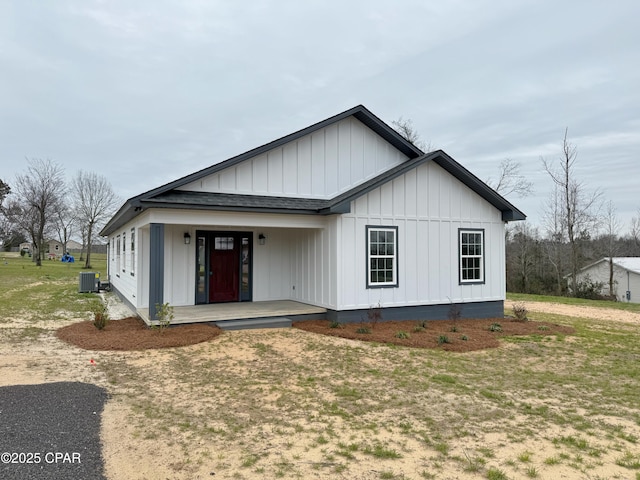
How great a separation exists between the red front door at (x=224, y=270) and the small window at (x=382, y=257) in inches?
156

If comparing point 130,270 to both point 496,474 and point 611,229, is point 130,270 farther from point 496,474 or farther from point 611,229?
point 611,229

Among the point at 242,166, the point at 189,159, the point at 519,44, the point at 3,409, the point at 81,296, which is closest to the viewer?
the point at 3,409

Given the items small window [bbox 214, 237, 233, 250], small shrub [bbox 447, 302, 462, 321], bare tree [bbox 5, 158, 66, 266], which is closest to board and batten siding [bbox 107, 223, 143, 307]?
small window [bbox 214, 237, 233, 250]

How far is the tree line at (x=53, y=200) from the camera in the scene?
39.9 metres

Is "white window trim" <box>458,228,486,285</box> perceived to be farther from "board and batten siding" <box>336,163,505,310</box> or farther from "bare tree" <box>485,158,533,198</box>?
"bare tree" <box>485,158,533,198</box>

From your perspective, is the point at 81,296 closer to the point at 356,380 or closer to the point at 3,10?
the point at 3,10

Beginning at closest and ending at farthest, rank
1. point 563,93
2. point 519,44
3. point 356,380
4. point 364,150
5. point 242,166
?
point 356,380, point 242,166, point 364,150, point 519,44, point 563,93

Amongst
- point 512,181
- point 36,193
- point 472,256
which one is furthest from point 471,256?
point 36,193

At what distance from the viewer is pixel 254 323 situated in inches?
367

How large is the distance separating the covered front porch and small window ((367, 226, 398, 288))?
1596 millimetres

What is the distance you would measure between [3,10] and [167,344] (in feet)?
36.7

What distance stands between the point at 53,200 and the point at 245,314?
40.6 metres

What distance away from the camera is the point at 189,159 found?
127 ft

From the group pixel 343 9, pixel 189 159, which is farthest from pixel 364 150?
pixel 189 159
